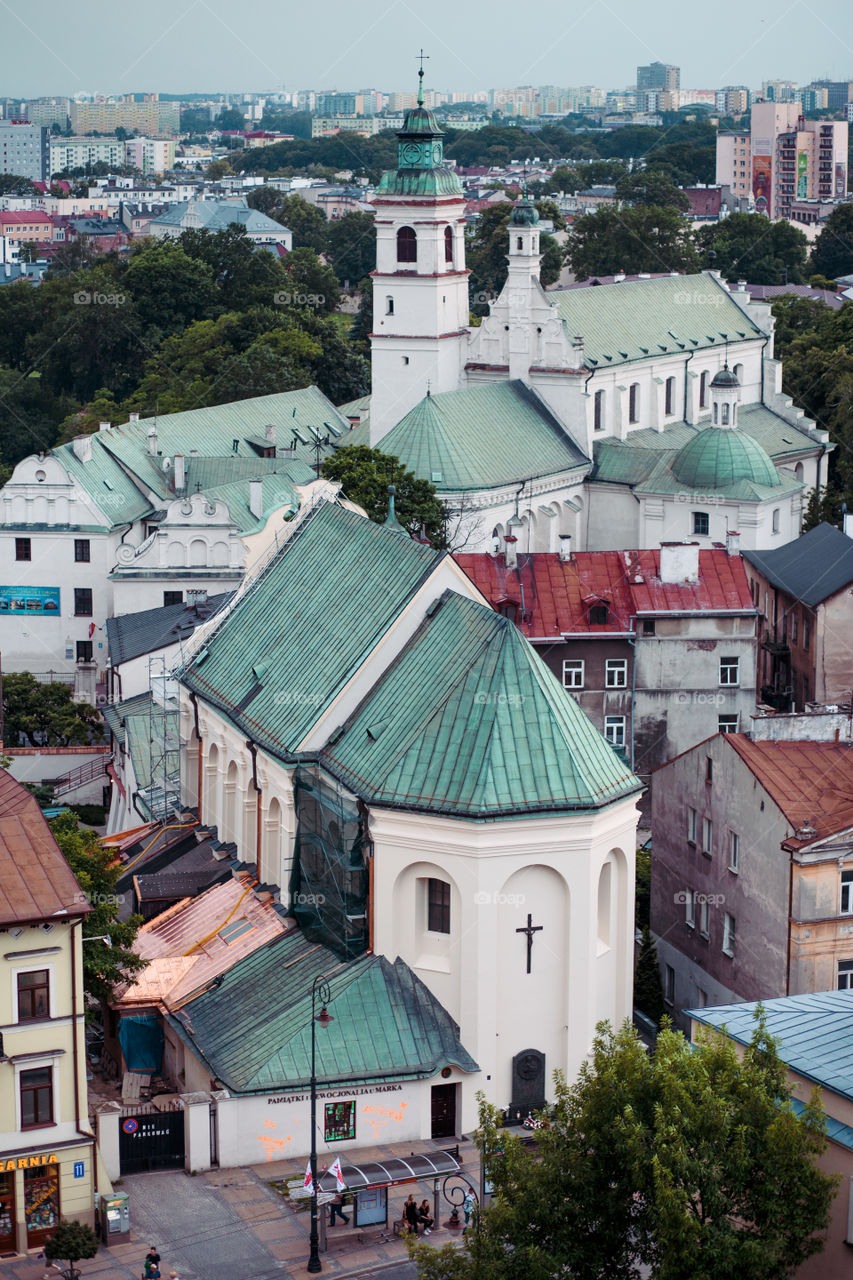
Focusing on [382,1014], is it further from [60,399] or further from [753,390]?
[60,399]

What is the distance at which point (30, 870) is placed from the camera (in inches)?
1688

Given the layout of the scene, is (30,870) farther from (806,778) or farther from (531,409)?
(531,409)

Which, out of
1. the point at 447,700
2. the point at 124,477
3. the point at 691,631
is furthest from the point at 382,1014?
the point at 124,477

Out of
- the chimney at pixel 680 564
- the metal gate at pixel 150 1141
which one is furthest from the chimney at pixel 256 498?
the metal gate at pixel 150 1141

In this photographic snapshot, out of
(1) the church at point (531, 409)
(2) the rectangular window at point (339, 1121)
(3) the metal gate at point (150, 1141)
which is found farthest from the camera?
(1) the church at point (531, 409)

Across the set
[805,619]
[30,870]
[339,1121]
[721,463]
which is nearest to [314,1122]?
[339,1121]

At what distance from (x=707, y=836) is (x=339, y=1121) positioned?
12.8m

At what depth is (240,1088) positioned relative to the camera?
45469mm

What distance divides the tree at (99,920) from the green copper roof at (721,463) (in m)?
45.9

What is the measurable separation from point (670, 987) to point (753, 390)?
6228 centimetres

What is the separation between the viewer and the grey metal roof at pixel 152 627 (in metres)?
73.8

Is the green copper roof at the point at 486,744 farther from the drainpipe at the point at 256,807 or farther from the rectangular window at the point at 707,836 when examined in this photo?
the rectangular window at the point at 707,836

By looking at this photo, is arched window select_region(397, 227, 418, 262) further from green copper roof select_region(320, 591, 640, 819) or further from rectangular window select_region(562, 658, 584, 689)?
green copper roof select_region(320, 591, 640, 819)

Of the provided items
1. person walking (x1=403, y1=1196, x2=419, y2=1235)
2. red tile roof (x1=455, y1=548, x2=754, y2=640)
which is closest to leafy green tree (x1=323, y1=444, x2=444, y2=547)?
red tile roof (x1=455, y1=548, x2=754, y2=640)
